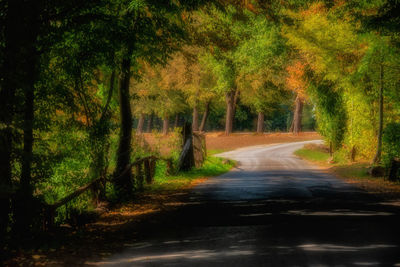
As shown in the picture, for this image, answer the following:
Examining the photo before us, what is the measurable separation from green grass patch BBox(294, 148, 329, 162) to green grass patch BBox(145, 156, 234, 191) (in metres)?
10.3

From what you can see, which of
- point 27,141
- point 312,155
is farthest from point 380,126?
point 27,141

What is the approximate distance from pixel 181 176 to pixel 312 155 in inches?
759

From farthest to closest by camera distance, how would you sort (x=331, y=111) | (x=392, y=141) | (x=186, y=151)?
(x=331, y=111) < (x=186, y=151) < (x=392, y=141)

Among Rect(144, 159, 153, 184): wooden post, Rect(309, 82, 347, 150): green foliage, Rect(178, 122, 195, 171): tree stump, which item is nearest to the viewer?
Rect(144, 159, 153, 184): wooden post

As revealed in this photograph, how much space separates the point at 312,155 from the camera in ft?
120

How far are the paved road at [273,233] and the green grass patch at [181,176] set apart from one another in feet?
8.30

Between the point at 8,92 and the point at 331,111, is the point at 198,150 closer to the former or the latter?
the point at 331,111

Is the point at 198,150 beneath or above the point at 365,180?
above

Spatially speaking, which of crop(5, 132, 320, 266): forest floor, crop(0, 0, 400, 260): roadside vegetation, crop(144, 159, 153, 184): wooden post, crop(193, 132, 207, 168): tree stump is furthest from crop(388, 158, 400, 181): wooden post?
crop(193, 132, 207, 168): tree stump

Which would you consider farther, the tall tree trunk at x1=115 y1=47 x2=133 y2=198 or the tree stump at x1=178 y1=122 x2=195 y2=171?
the tree stump at x1=178 y1=122 x2=195 y2=171

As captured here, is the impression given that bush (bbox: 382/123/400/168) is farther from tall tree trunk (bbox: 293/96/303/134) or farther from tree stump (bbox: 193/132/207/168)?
tall tree trunk (bbox: 293/96/303/134)

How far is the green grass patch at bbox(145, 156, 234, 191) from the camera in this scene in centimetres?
1638

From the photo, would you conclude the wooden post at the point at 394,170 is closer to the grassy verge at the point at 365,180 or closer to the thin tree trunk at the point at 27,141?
the grassy verge at the point at 365,180

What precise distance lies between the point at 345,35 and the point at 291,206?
14.2m
